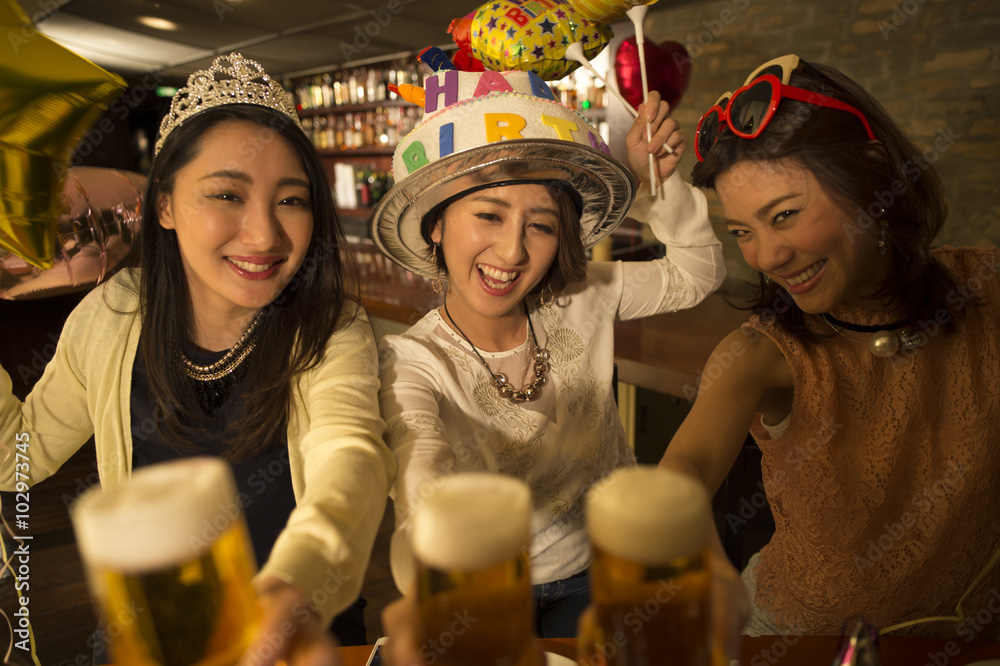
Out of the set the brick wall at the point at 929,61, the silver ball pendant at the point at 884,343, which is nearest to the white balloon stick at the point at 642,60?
the silver ball pendant at the point at 884,343

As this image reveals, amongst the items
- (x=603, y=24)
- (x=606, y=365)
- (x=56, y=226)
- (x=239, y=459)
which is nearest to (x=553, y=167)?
(x=603, y=24)

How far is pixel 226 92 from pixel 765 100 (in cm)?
96

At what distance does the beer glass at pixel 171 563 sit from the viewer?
46 cm

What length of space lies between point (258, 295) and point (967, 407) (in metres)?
1.35

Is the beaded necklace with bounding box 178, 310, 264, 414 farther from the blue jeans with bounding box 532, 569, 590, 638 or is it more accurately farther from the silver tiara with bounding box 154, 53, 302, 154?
the blue jeans with bounding box 532, 569, 590, 638

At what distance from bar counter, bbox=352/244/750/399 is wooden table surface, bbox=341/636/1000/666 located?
1.03m

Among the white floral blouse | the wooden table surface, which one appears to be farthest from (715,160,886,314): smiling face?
the wooden table surface

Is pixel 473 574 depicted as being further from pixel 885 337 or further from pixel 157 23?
pixel 157 23

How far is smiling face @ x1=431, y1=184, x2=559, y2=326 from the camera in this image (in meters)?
1.24

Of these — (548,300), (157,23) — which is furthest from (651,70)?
(157,23)

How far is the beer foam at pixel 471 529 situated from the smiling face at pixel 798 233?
769 millimetres

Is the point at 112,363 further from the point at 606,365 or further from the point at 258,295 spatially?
the point at 606,365

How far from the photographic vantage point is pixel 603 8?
4.24 ft

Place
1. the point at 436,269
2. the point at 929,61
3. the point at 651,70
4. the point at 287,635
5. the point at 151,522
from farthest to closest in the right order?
the point at 929,61 < the point at 651,70 < the point at 436,269 < the point at 287,635 < the point at 151,522
